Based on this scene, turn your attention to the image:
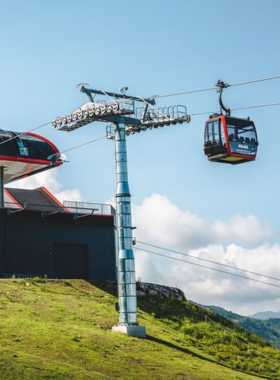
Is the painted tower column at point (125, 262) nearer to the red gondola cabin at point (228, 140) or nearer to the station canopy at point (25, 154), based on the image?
the red gondola cabin at point (228, 140)

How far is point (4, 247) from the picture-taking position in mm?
56031

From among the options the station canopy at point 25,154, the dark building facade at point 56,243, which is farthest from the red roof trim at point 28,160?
the dark building facade at point 56,243

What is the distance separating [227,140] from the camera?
3953cm

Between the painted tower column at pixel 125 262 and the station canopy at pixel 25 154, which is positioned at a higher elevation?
the station canopy at pixel 25 154

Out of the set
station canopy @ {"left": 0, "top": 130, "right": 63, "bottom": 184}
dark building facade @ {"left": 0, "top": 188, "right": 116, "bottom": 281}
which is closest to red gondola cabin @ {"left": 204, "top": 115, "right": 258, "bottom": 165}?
dark building facade @ {"left": 0, "top": 188, "right": 116, "bottom": 281}

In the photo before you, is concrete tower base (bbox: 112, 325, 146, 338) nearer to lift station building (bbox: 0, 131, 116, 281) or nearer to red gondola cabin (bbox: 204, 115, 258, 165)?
red gondola cabin (bbox: 204, 115, 258, 165)

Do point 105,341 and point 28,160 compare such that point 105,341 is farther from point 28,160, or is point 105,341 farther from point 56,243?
point 28,160

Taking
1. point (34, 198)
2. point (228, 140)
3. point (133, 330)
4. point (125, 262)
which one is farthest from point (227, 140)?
point (34, 198)

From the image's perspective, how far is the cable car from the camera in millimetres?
39719

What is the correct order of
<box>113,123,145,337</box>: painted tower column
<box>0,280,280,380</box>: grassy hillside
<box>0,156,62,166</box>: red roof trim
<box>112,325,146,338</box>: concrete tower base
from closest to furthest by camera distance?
<box>0,280,280,380</box>: grassy hillside
<box>112,325,146,338</box>: concrete tower base
<box>113,123,145,337</box>: painted tower column
<box>0,156,62,166</box>: red roof trim

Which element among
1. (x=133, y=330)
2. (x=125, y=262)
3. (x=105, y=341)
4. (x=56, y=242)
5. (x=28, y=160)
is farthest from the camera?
Answer: (x=28, y=160)

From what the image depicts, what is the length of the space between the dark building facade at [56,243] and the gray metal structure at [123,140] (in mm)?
12215

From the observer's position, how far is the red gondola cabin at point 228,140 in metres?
39.7

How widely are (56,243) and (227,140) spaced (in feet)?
76.4
